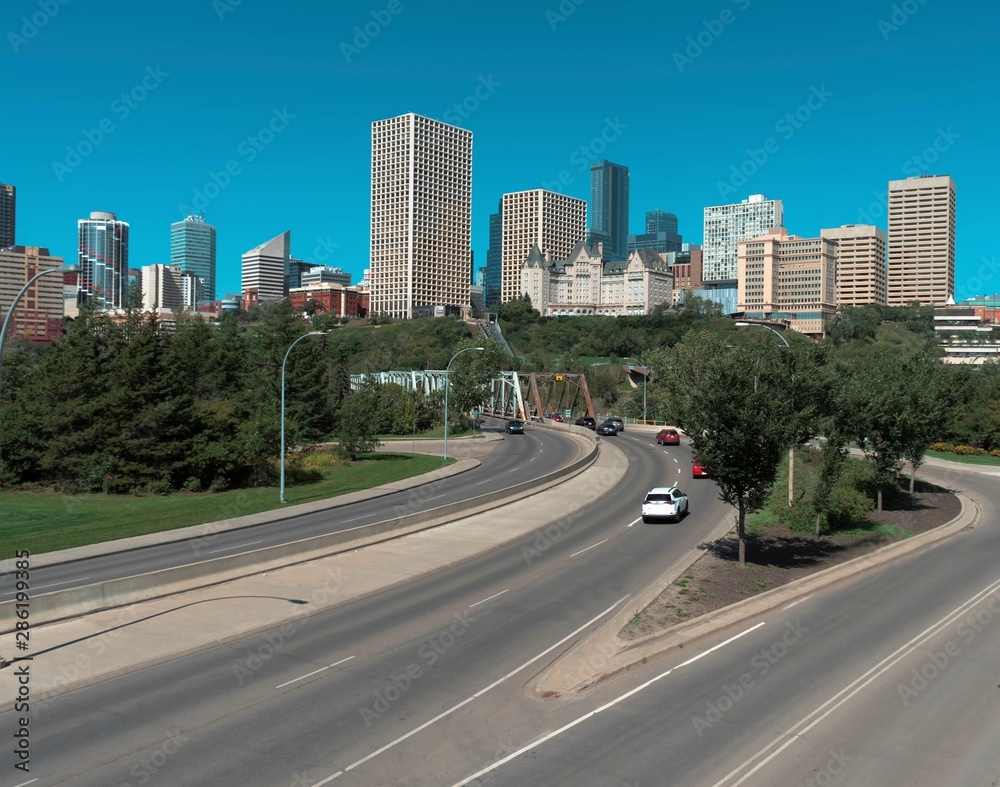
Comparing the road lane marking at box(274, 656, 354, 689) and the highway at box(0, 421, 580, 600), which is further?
the highway at box(0, 421, 580, 600)

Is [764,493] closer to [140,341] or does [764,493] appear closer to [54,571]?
[54,571]

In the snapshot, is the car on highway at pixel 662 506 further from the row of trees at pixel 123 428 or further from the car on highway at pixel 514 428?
the car on highway at pixel 514 428

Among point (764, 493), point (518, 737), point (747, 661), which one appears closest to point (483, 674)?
point (518, 737)

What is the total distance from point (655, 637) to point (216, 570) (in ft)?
41.3

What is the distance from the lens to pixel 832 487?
32000mm

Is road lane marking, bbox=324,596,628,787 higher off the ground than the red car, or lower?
higher

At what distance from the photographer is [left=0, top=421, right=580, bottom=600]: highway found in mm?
23906

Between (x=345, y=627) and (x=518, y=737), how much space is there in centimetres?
736

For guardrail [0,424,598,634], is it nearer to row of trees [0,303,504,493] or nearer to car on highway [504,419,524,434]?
row of trees [0,303,504,493]

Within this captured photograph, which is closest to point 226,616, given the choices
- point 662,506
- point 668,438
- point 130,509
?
point 662,506

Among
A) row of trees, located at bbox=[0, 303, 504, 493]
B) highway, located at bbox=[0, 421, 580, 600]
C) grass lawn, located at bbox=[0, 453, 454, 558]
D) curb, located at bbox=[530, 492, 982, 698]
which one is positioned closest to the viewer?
curb, located at bbox=[530, 492, 982, 698]

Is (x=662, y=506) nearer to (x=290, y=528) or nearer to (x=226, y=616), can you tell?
(x=290, y=528)

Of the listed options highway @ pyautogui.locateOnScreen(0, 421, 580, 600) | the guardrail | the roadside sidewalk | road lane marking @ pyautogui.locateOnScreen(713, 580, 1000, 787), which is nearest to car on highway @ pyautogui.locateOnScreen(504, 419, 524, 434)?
highway @ pyautogui.locateOnScreen(0, 421, 580, 600)

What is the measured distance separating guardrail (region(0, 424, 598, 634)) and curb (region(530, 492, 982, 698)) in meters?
11.0
